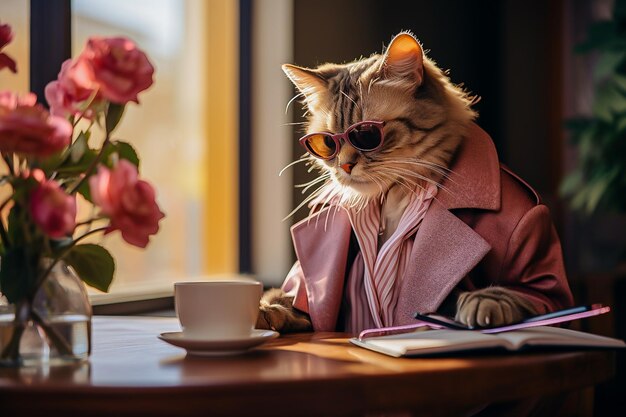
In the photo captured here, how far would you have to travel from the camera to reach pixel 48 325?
0.88 metres

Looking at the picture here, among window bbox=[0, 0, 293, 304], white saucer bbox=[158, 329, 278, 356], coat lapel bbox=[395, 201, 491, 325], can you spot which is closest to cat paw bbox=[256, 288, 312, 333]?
coat lapel bbox=[395, 201, 491, 325]

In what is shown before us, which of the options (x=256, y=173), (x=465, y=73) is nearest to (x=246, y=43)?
(x=256, y=173)

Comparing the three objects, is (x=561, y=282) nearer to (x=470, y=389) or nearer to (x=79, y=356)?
(x=470, y=389)

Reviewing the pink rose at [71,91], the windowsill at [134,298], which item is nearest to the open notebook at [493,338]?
the pink rose at [71,91]

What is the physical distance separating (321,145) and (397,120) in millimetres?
134

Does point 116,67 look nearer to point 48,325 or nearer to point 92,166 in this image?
point 92,166

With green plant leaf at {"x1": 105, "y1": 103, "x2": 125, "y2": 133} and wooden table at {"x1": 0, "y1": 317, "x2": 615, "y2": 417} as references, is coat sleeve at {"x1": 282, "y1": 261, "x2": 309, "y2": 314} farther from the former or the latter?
green plant leaf at {"x1": 105, "y1": 103, "x2": 125, "y2": 133}

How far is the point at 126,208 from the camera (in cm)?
82

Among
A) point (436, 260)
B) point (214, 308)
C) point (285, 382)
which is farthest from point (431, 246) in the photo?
point (285, 382)

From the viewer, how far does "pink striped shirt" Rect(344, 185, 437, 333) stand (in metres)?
1.30

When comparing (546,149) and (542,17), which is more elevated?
(542,17)

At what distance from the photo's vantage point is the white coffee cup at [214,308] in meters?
0.97

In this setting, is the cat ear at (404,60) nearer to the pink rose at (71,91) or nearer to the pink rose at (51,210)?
the pink rose at (71,91)

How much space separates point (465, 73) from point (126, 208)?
3461 millimetres
